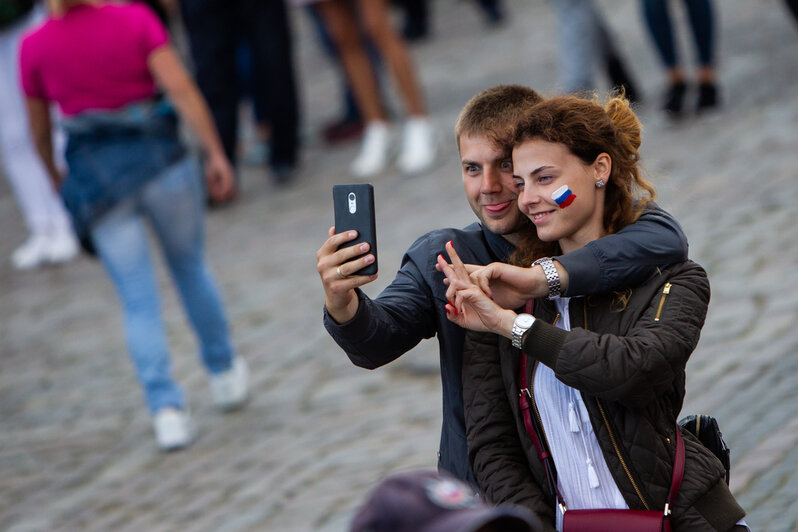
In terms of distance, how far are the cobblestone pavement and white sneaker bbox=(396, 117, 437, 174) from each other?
0.45ft

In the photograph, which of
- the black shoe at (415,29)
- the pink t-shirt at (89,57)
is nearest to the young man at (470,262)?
the pink t-shirt at (89,57)

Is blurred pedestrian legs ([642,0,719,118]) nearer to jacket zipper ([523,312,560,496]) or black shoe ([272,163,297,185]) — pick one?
black shoe ([272,163,297,185])

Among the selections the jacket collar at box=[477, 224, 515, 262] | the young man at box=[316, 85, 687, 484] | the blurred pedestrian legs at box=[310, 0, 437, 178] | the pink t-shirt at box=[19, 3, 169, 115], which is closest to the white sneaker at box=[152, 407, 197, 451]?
the pink t-shirt at box=[19, 3, 169, 115]

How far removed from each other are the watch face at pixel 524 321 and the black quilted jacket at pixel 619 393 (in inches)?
0.6

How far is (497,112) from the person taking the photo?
106 inches

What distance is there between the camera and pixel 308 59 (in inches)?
564

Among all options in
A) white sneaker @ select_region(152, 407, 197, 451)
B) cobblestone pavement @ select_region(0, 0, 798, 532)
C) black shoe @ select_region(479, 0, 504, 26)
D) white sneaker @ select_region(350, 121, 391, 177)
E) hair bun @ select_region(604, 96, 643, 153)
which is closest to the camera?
hair bun @ select_region(604, 96, 643, 153)

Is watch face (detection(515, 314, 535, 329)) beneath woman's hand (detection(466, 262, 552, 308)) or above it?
beneath

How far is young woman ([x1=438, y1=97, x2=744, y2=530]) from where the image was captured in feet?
7.75

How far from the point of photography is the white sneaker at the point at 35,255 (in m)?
8.77

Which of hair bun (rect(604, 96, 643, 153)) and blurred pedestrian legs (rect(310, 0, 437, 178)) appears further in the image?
blurred pedestrian legs (rect(310, 0, 437, 178))

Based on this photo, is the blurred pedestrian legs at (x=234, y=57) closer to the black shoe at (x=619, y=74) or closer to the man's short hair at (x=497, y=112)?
the black shoe at (x=619, y=74)

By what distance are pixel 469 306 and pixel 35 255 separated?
697 cm

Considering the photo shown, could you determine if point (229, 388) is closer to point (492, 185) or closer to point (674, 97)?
point (492, 185)
